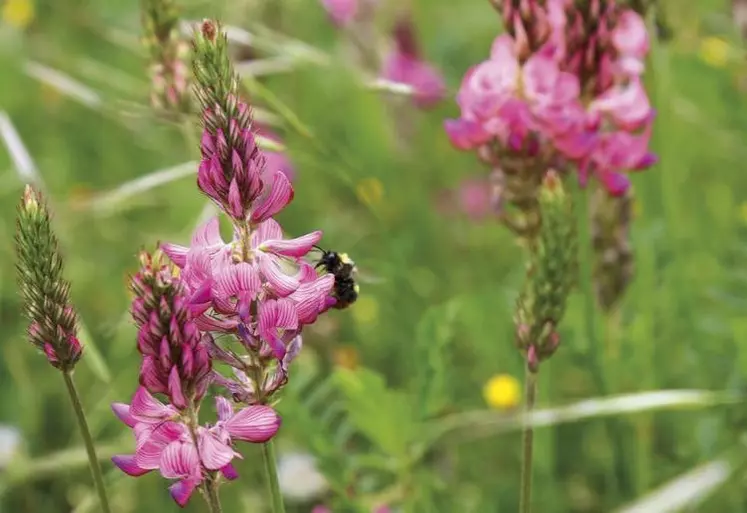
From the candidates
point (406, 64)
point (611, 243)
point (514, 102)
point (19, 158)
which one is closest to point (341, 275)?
point (514, 102)

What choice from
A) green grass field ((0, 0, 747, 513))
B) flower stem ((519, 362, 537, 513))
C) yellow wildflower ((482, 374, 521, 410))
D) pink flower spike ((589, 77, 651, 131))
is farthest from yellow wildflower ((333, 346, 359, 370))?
flower stem ((519, 362, 537, 513))

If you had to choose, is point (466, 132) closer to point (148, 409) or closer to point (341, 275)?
point (341, 275)

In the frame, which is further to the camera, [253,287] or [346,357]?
[346,357]

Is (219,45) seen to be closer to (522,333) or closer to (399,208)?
(522,333)

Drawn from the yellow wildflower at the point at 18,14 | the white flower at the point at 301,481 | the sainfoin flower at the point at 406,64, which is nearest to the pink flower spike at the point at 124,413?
the white flower at the point at 301,481

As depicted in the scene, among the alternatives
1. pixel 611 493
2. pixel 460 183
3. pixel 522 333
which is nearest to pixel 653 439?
pixel 611 493

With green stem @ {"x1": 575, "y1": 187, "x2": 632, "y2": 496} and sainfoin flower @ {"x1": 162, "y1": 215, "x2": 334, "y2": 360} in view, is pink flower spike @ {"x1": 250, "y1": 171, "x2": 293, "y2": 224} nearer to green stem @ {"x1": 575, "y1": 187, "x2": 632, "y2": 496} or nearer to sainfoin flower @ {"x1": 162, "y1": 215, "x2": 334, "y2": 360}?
sainfoin flower @ {"x1": 162, "y1": 215, "x2": 334, "y2": 360}

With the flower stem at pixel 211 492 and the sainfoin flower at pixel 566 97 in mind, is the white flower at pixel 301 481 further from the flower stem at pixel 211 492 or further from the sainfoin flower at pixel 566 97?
the flower stem at pixel 211 492
